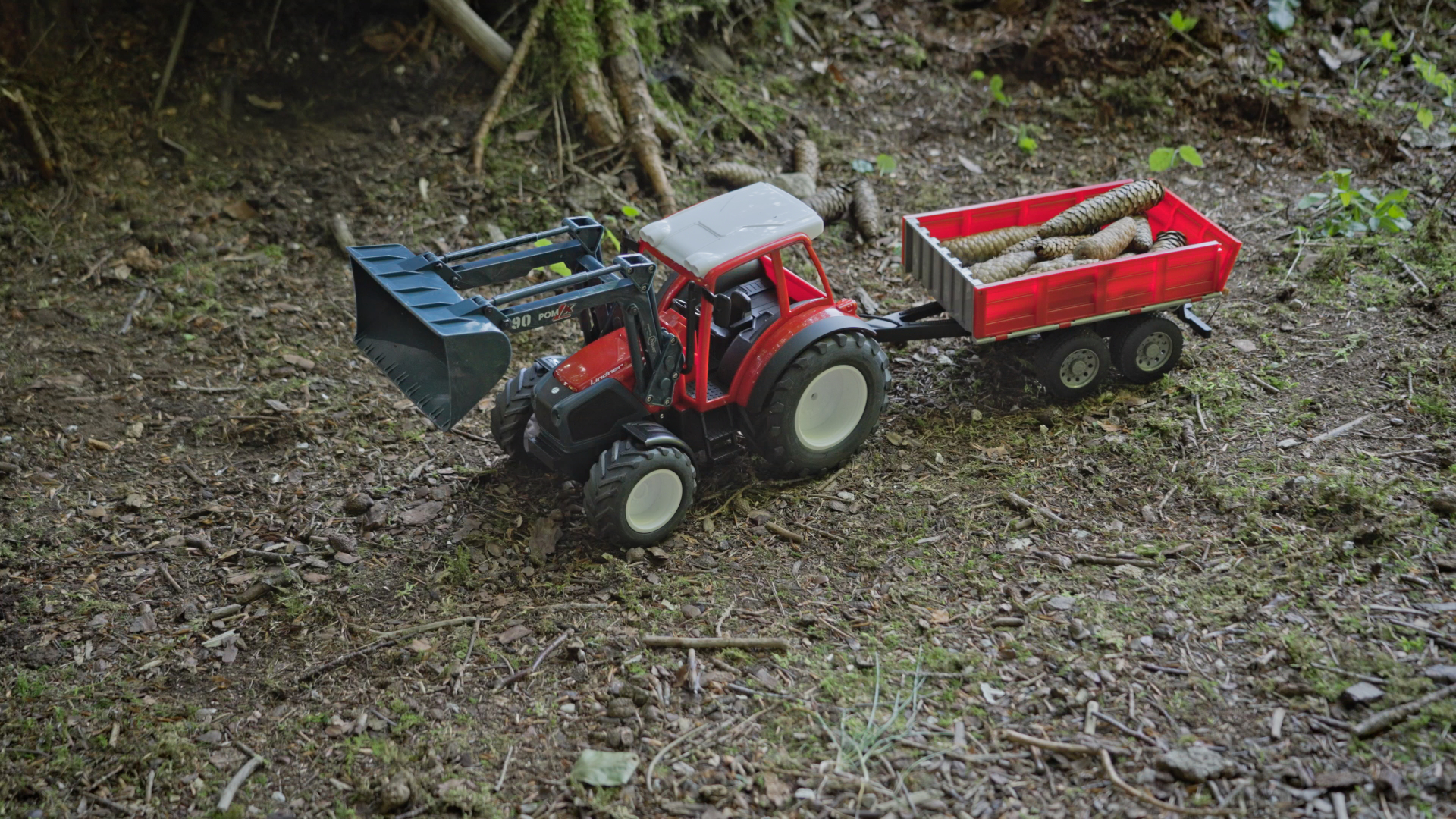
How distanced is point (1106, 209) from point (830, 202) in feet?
7.33

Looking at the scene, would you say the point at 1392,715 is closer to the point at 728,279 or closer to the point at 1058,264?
the point at 1058,264

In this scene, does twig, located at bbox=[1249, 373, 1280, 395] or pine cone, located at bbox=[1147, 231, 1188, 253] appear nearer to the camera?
twig, located at bbox=[1249, 373, 1280, 395]

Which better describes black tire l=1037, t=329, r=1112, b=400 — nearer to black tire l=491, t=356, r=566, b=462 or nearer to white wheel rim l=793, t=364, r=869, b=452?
white wheel rim l=793, t=364, r=869, b=452

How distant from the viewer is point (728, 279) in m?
5.38

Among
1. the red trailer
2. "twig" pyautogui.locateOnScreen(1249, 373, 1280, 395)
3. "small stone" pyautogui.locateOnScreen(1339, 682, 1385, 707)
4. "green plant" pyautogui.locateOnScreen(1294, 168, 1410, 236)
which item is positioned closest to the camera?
"small stone" pyautogui.locateOnScreen(1339, 682, 1385, 707)

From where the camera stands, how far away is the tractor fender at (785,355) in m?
→ 5.23

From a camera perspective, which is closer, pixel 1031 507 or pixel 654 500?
pixel 654 500

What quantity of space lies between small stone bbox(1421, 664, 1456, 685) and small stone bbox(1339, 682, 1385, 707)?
0.22 metres

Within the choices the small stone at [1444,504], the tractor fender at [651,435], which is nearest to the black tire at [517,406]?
the tractor fender at [651,435]

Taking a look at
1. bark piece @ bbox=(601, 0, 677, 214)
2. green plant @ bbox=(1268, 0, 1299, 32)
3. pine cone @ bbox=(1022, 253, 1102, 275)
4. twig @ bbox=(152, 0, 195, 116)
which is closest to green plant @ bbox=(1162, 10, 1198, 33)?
green plant @ bbox=(1268, 0, 1299, 32)

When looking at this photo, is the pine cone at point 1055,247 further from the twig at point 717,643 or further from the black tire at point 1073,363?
the twig at point 717,643

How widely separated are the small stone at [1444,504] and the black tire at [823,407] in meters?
2.64

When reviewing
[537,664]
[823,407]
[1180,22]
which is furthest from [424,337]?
[1180,22]

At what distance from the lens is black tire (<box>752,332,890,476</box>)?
5.26 meters
